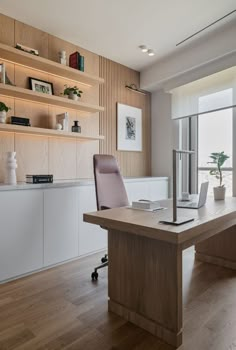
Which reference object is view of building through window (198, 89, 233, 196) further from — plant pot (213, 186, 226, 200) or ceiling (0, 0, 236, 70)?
ceiling (0, 0, 236, 70)

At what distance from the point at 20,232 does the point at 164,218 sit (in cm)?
149

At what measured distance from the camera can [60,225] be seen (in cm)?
271

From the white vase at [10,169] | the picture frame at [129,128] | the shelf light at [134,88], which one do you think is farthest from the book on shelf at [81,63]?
the white vase at [10,169]

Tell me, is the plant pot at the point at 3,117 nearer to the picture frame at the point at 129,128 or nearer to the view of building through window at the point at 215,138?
the picture frame at the point at 129,128

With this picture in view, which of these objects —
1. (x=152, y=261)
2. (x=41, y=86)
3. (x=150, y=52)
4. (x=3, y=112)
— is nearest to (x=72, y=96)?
(x=41, y=86)

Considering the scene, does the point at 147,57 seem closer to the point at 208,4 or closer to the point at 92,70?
the point at 92,70

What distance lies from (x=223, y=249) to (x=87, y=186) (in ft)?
5.37

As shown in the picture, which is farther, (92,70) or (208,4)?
(92,70)

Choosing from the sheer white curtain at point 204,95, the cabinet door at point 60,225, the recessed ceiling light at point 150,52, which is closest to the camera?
the cabinet door at point 60,225

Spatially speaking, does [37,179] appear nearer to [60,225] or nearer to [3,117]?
[60,225]

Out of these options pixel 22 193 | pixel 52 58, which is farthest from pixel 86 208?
pixel 52 58

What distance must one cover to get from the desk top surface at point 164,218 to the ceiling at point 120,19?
211 cm

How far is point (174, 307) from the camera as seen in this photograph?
144 centimetres

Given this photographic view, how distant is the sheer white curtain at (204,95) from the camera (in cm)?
329
